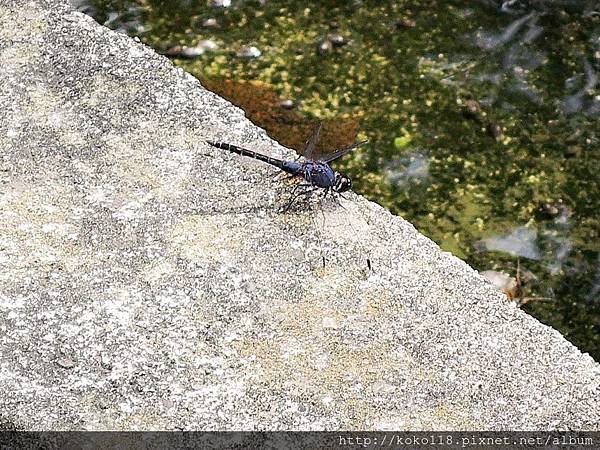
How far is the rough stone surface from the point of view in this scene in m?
2.16

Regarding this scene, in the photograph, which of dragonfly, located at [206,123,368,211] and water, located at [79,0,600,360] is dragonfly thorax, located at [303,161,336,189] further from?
water, located at [79,0,600,360]

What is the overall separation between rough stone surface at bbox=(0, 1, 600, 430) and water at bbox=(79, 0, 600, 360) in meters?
1.13

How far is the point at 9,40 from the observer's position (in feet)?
10.1

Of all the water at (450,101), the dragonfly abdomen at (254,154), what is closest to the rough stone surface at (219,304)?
the dragonfly abdomen at (254,154)

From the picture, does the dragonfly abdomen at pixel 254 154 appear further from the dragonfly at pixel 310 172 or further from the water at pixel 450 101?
the water at pixel 450 101

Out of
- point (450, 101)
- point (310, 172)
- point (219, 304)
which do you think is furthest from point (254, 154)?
point (450, 101)

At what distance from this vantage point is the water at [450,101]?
362cm

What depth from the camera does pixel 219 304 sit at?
2.34 meters

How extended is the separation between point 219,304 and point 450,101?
2.07 meters

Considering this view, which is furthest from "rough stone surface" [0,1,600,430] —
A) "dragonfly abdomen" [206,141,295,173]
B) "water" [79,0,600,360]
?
"water" [79,0,600,360]

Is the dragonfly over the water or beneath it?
over

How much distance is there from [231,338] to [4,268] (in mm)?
588

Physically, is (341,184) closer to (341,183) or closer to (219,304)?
(341,183)

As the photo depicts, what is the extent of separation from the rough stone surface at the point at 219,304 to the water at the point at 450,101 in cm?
113
